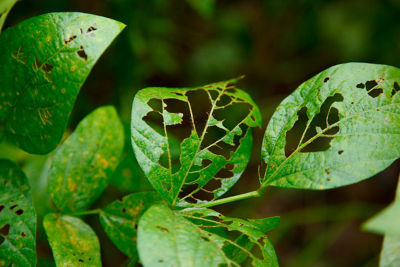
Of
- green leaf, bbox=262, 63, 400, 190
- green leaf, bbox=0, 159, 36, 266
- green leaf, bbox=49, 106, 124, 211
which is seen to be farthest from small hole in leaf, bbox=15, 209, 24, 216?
green leaf, bbox=262, 63, 400, 190

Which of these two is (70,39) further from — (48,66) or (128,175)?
(128,175)

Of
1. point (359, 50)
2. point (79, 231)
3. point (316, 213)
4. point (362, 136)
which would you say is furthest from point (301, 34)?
point (79, 231)

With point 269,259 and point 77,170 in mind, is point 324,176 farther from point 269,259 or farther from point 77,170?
point 77,170

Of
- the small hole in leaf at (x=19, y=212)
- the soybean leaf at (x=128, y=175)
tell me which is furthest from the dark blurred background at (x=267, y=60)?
the small hole in leaf at (x=19, y=212)

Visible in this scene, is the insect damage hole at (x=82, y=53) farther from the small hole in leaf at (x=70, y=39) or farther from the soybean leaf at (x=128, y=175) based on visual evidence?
the soybean leaf at (x=128, y=175)

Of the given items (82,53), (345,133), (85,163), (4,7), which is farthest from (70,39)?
(345,133)

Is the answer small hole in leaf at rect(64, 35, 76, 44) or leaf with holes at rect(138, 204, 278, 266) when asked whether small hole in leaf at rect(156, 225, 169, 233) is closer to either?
leaf with holes at rect(138, 204, 278, 266)
